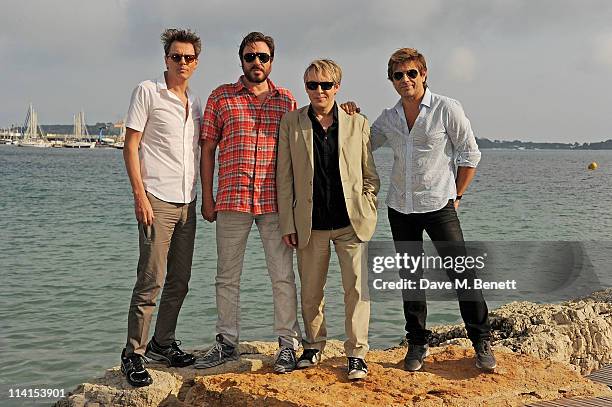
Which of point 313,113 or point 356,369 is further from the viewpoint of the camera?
point 313,113

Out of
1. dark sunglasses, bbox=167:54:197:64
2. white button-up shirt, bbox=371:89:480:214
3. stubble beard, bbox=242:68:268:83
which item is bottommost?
white button-up shirt, bbox=371:89:480:214

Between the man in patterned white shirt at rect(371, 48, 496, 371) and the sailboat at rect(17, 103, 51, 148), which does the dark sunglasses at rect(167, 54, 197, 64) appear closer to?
Answer: the man in patterned white shirt at rect(371, 48, 496, 371)

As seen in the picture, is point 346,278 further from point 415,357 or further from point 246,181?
point 246,181

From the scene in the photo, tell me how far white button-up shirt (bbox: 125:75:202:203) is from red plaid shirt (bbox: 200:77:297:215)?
21 centimetres

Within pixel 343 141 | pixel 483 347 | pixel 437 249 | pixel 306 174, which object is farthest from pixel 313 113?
pixel 483 347

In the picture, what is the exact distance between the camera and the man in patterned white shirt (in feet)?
15.6

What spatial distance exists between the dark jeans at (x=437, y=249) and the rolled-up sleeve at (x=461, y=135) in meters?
0.35

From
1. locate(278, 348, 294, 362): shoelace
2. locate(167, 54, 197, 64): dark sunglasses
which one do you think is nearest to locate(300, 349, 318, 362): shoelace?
locate(278, 348, 294, 362): shoelace

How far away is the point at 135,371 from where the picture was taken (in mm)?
4535

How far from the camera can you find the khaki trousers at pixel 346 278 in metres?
4.68

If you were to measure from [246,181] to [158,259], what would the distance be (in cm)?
82

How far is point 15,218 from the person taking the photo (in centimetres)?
2194

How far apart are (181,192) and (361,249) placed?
1.34 m

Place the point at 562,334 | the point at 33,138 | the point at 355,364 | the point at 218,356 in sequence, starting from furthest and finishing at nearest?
1. the point at 33,138
2. the point at 562,334
3. the point at 218,356
4. the point at 355,364
